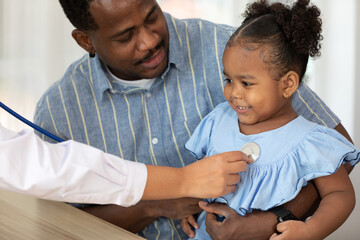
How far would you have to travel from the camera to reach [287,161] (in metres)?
1.47

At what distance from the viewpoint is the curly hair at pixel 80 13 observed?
67.2 inches

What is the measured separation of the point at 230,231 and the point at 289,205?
0.19 m

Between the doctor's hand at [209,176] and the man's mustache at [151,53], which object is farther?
the man's mustache at [151,53]

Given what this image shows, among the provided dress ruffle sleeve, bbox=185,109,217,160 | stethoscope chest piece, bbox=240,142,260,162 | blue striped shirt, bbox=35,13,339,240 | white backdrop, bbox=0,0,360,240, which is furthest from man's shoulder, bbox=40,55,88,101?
white backdrop, bbox=0,0,360,240

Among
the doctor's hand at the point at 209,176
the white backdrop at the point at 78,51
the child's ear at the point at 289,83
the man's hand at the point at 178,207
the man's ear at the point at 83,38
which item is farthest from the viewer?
the white backdrop at the point at 78,51

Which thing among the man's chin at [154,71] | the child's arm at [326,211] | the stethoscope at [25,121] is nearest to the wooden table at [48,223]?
the stethoscope at [25,121]

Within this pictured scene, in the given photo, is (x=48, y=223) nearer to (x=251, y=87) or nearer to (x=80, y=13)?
(x=251, y=87)

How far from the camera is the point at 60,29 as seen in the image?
11.5 ft

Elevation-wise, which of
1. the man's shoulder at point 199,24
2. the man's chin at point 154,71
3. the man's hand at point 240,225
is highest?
the man's shoulder at point 199,24

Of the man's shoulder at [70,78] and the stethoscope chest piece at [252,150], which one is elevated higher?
the man's shoulder at [70,78]

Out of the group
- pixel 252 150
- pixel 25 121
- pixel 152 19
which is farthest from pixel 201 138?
pixel 25 121

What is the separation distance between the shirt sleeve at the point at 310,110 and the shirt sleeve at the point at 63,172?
792mm

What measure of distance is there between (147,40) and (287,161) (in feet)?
1.98

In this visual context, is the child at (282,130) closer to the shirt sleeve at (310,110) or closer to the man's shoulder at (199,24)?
the shirt sleeve at (310,110)
